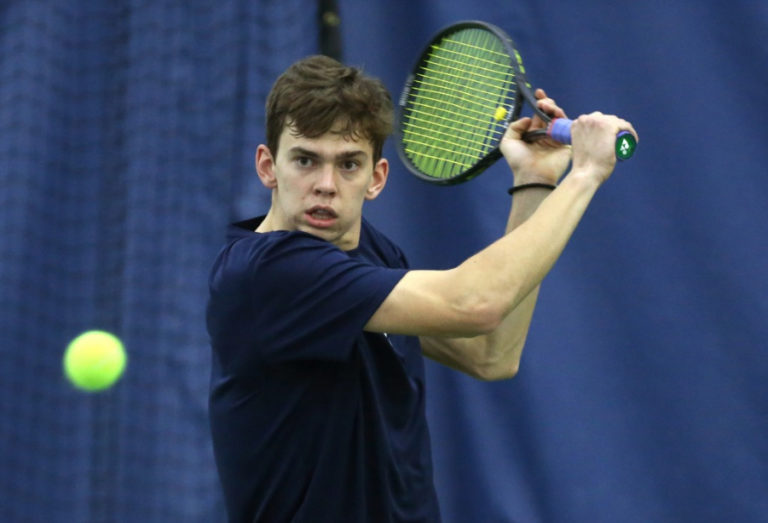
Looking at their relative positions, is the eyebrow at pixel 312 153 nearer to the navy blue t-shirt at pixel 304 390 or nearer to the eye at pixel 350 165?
the eye at pixel 350 165

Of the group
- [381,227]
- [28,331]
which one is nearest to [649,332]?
[381,227]

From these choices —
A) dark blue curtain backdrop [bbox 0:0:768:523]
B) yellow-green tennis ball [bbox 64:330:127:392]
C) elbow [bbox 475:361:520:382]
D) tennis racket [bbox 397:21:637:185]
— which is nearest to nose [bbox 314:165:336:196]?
tennis racket [bbox 397:21:637:185]

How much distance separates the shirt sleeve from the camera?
1.89 meters

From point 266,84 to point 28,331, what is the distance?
106cm

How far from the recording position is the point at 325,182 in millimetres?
2000

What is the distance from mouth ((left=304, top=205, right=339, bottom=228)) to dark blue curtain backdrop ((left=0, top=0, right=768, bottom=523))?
126 centimetres

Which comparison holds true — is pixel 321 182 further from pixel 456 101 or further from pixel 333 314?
pixel 456 101

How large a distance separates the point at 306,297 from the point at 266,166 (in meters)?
0.36

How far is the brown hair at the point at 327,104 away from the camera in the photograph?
2.01 m

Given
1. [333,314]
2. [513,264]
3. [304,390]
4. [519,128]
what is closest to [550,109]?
[519,128]

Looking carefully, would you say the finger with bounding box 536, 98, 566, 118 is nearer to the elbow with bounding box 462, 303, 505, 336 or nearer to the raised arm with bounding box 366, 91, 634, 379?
the raised arm with bounding box 366, 91, 634, 379

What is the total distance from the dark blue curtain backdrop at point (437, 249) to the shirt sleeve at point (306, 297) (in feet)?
4.45

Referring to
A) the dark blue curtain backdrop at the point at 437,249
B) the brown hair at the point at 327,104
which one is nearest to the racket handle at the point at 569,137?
the brown hair at the point at 327,104

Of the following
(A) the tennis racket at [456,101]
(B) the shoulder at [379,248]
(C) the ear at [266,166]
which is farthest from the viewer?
(A) the tennis racket at [456,101]
